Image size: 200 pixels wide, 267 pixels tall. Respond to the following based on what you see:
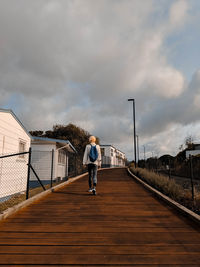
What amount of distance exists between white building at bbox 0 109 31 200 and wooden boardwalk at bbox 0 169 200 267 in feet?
19.2

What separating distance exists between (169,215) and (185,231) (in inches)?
38.9

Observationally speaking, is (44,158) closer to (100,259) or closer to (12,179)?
(12,179)

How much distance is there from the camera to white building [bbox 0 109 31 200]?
31.7 feet

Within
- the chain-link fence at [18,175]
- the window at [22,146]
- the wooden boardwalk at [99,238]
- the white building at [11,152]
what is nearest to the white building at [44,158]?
the chain-link fence at [18,175]

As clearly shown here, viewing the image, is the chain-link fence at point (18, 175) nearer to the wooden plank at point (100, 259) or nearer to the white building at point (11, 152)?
the white building at point (11, 152)

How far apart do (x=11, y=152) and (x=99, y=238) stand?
9.00 m

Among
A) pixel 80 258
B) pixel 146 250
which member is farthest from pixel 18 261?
pixel 146 250

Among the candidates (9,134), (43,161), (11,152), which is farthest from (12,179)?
(43,161)

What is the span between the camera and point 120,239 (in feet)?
9.68

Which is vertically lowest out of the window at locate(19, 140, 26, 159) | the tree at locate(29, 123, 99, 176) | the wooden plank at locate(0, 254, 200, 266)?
the wooden plank at locate(0, 254, 200, 266)

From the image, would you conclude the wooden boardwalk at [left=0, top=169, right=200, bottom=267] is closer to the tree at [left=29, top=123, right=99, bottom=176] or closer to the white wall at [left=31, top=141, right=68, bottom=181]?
the white wall at [left=31, top=141, right=68, bottom=181]

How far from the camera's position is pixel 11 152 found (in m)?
10.6

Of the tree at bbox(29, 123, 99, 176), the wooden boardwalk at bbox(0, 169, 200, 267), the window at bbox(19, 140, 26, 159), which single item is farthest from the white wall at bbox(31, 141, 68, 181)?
the tree at bbox(29, 123, 99, 176)

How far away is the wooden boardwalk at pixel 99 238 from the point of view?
2.36m
